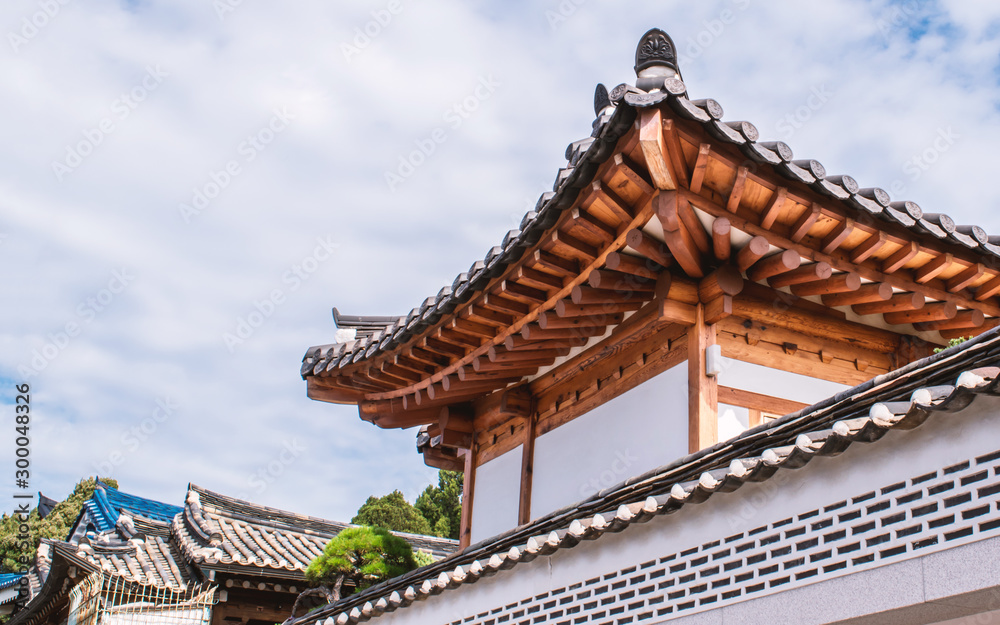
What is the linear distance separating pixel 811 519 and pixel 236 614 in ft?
36.1

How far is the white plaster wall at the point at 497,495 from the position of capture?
9.34 meters

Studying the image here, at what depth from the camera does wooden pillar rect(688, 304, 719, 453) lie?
21.6 feet

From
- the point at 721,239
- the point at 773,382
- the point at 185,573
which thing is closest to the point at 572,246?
the point at 721,239

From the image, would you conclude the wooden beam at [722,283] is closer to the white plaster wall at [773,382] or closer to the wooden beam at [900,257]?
the white plaster wall at [773,382]

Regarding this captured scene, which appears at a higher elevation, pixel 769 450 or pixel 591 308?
pixel 591 308

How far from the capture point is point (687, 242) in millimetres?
6457

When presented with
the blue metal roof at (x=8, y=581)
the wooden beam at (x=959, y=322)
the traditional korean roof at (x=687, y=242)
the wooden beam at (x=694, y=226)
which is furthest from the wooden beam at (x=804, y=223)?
the blue metal roof at (x=8, y=581)

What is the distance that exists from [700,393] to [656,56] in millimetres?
3009

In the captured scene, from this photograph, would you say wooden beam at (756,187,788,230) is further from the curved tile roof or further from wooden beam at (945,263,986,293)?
wooden beam at (945,263,986,293)

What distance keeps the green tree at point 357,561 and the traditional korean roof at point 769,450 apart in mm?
3261

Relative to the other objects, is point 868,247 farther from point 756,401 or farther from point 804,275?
point 756,401

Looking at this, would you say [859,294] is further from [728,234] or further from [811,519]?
[811,519]

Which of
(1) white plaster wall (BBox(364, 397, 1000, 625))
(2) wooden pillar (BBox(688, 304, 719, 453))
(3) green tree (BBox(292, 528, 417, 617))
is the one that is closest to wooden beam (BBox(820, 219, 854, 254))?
(2) wooden pillar (BBox(688, 304, 719, 453))

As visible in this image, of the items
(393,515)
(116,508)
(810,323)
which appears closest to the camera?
(810,323)
